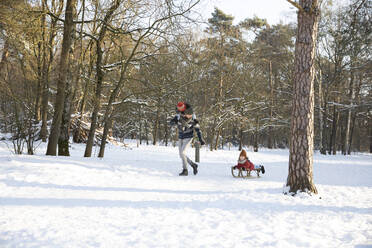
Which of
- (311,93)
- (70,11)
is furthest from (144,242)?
(70,11)

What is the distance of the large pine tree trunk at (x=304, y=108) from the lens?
5043mm

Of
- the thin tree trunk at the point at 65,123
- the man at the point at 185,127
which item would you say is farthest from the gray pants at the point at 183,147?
the thin tree trunk at the point at 65,123

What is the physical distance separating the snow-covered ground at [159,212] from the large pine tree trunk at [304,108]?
1.31ft

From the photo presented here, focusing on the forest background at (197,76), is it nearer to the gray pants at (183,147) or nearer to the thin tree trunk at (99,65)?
the thin tree trunk at (99,65)

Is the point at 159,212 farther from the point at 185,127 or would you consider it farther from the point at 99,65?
the point at 99,65

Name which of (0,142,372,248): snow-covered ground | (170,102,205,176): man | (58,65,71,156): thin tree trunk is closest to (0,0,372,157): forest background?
(58,65,71,156): thin tree trunk

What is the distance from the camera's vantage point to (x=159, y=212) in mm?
3830

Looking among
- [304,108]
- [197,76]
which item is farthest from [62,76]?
[197,76]

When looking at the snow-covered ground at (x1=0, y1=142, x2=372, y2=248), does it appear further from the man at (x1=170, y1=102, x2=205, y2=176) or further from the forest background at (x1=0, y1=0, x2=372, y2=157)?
the forest background at (x1=0, y1=0, x2=372, y2=157)

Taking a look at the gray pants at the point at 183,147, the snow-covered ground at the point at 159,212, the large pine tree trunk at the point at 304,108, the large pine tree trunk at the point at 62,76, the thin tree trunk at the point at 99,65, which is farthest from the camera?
the thin tree trunk at the point at 99,65

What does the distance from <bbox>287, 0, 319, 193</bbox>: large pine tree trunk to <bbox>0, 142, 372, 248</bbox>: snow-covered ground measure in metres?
0.40

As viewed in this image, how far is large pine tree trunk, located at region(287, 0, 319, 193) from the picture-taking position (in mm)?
5043

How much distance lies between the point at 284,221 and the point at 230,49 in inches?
735

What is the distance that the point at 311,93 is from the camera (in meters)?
5.11
